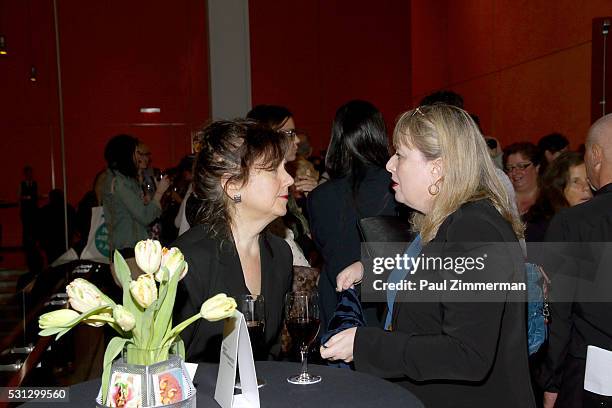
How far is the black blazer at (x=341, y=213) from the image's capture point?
3.14 meters

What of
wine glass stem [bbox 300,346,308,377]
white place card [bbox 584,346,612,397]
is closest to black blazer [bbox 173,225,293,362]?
wine glass stem [bbox 300,346,308,377]

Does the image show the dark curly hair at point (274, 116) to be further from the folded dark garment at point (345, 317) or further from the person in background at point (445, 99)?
the folded dark garment at point (345, 317)

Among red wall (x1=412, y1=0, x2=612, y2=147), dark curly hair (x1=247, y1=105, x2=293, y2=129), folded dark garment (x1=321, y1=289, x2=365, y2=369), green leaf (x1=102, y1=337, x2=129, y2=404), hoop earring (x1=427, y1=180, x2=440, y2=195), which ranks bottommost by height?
folded dark garment (x1=321, y1=289, x2=365, y2=369)

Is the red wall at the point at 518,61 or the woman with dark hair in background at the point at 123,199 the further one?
the red wall at the point at 518,61

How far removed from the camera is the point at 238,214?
226 cm

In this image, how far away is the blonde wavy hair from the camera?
67.1 inches

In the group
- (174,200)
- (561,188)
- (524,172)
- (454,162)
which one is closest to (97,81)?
(174,200)

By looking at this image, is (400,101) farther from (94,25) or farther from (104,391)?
(104,391)

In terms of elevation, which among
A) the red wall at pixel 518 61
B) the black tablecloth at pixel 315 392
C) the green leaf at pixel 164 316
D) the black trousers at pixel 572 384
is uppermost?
the red wall at pixel 518 61

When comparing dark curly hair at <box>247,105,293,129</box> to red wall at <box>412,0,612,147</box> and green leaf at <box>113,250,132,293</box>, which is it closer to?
green leaf at <box>113,250,132,293</box>

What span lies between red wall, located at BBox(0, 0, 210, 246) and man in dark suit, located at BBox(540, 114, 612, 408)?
8.18 m

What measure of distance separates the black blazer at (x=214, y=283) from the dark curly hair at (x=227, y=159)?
2.8 inches

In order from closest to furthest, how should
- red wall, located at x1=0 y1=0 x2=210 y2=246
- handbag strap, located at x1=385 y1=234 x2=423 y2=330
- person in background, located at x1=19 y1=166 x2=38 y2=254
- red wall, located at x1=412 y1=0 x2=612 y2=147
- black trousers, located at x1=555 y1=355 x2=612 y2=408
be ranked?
handbag strap, located at x1=385 y1=234 x2=423 y2=330 < black trousers, located at x1=555 y1=355 x2=612 y2=408 < red wall, located at x1=412 y1=0 x2=612 y2=147 < person in background, located at x1=19 y1=166 x2=38 y2=254 < red wall, located at x1=0 y1=0 x2=210 y2=246

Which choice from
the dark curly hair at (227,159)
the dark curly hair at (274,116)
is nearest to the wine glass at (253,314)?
the dark curly hair at (227,159)
